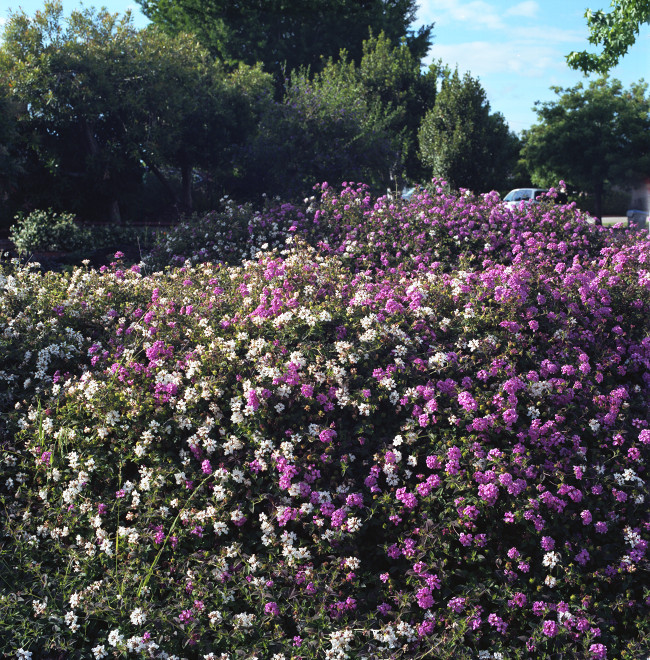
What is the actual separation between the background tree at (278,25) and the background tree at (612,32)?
51.0 feet

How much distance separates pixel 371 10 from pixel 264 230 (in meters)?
29.7

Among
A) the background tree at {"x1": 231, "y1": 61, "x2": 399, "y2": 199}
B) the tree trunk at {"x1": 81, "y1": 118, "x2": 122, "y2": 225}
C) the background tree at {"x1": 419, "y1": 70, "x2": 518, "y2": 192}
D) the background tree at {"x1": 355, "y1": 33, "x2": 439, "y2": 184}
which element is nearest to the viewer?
the tree trunk at {"x1": 81, "y1": 118, "x2": 122, "y2": 225}

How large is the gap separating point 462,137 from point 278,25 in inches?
556

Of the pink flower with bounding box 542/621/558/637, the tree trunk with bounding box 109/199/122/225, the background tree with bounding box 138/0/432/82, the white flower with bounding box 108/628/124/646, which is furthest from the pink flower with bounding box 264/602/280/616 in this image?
the background tree with bounding box 138/0/432/82

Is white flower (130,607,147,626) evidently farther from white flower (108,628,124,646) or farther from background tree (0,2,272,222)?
background tree (0,2,272,222)

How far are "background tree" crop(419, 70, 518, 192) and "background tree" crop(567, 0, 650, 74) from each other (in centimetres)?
751

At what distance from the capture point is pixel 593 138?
33.7 m

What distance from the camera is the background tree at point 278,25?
108 ft

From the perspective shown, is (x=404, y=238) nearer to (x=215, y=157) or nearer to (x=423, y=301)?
(x=423, y=301)

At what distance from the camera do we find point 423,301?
16.0ft

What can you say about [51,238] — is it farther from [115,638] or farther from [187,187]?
[115,638]

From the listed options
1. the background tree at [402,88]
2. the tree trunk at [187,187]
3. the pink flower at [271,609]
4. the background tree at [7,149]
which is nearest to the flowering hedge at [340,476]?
the pink flower at [271,609]

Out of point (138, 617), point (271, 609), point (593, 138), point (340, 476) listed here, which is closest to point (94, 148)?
point (340, 476)

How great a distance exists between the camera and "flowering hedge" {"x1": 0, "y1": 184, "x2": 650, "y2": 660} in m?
3.19
